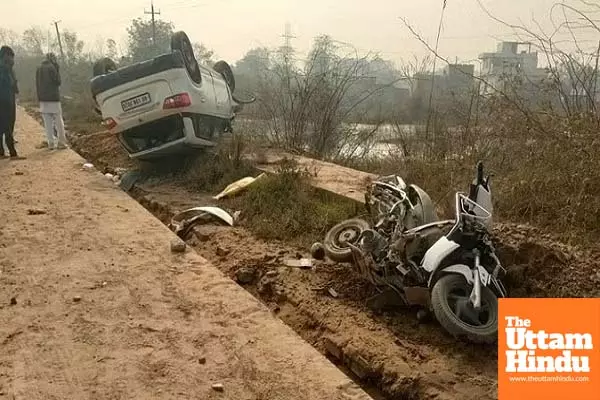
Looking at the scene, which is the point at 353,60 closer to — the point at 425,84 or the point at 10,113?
the point at 425,84

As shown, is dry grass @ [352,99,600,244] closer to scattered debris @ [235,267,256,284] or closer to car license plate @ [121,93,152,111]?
scattered debris @ [235,267,256,284]

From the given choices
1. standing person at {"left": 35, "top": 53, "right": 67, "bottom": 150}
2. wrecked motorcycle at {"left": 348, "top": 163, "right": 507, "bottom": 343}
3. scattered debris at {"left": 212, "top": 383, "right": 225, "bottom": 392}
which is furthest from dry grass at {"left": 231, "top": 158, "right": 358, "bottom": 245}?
standing person at {"left": 35, "top": 53, "right": 67, "bottom": 150}

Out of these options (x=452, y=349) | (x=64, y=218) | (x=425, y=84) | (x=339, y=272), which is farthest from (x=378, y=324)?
(x=425, y=84)

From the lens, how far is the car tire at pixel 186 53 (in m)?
7.39

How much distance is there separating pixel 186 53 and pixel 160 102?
37.1 inches

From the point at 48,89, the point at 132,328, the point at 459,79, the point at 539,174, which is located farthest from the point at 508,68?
the point at 48,89

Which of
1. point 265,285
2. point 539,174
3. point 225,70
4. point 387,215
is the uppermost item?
point 225,70

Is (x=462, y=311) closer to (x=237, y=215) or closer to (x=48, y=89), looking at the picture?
(x=237, y=215)

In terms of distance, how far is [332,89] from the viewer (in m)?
11.3

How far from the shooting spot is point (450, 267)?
3.09 m

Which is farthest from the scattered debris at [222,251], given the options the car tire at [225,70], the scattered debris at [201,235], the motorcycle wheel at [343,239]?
the car tire at [225,70]

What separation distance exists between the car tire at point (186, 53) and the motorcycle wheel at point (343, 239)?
406cm

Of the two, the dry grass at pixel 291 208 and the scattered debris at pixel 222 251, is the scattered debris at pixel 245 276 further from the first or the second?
the dry grass at pixel 291 208

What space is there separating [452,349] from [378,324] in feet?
1.65
